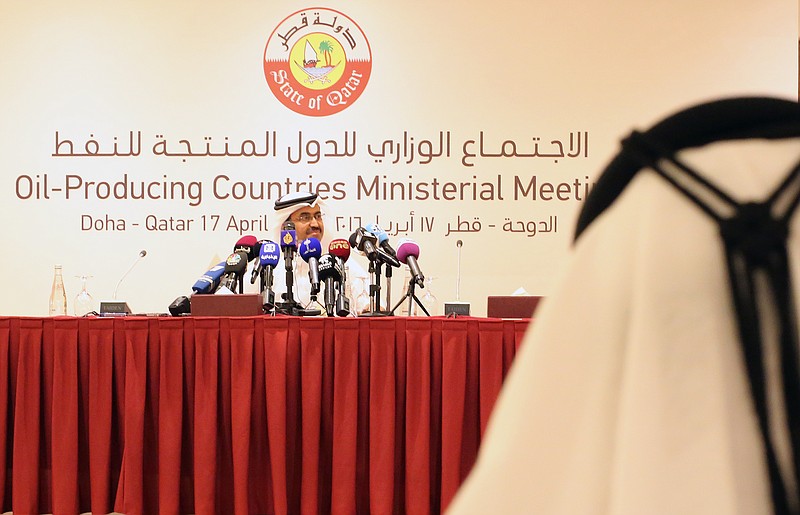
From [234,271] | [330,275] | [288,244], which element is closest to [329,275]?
[330,275]

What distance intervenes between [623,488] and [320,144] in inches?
187

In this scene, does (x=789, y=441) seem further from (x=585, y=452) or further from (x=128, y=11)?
(x=128, y=11)

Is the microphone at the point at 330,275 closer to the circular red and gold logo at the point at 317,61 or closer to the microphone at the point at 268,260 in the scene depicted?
the microphone at the point at 268,260

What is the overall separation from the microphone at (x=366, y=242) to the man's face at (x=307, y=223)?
4.88ft

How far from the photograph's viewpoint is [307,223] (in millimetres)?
4785

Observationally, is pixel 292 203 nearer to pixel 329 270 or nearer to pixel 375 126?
pixel 375 126

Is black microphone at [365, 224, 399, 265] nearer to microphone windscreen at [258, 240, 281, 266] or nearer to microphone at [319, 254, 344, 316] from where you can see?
microphone at [319, 254, 344, 316]

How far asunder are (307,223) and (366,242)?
1592 millimetres

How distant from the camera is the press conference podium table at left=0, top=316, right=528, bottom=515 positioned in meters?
2.63

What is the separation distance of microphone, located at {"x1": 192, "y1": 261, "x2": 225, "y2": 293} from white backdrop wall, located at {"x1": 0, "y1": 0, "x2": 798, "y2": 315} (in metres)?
1.70

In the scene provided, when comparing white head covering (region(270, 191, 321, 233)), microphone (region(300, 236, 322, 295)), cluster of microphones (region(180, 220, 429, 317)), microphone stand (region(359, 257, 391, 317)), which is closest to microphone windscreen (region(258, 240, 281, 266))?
cluster of microphones (region(180, 220, 429, 317))

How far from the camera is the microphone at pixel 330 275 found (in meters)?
3.04

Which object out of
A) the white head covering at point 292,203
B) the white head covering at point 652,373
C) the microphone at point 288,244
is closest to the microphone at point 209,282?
the microphone at point 288,244

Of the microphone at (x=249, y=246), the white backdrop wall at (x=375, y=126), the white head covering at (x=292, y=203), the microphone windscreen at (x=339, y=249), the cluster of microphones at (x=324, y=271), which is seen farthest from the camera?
the white backdrop wall at (x=375, y=126)
